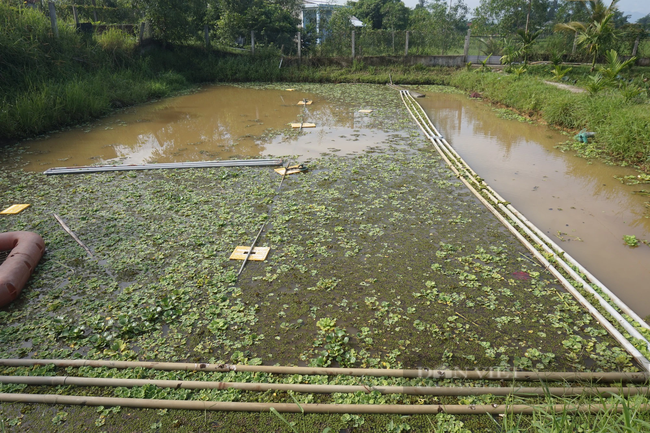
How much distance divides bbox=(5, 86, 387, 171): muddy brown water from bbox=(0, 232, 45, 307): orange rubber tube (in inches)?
111

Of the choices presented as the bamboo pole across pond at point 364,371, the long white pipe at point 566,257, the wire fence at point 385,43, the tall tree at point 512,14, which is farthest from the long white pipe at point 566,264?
the tall tree at point 512,14

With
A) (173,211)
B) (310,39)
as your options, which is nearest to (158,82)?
(310,39)

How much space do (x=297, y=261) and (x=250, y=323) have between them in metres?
0.85

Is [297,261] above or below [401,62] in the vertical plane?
below

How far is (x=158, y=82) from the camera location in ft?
37.7

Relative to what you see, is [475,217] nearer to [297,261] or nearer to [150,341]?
[297,261]

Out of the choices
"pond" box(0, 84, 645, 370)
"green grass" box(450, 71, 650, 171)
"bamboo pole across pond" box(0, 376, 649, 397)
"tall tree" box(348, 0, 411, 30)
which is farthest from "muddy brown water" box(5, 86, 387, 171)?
"tall tree" box(348, 0, 411, 30)

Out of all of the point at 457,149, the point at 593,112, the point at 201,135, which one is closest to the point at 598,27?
the point at 593,112

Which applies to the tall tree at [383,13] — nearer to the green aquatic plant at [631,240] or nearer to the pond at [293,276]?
the pond at [293,276]

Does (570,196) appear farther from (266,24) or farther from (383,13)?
(383,13)

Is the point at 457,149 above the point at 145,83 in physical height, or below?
below

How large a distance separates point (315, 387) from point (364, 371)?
1.00 ft

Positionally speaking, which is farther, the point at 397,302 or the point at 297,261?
the point at 297,261

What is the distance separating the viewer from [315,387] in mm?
2197
